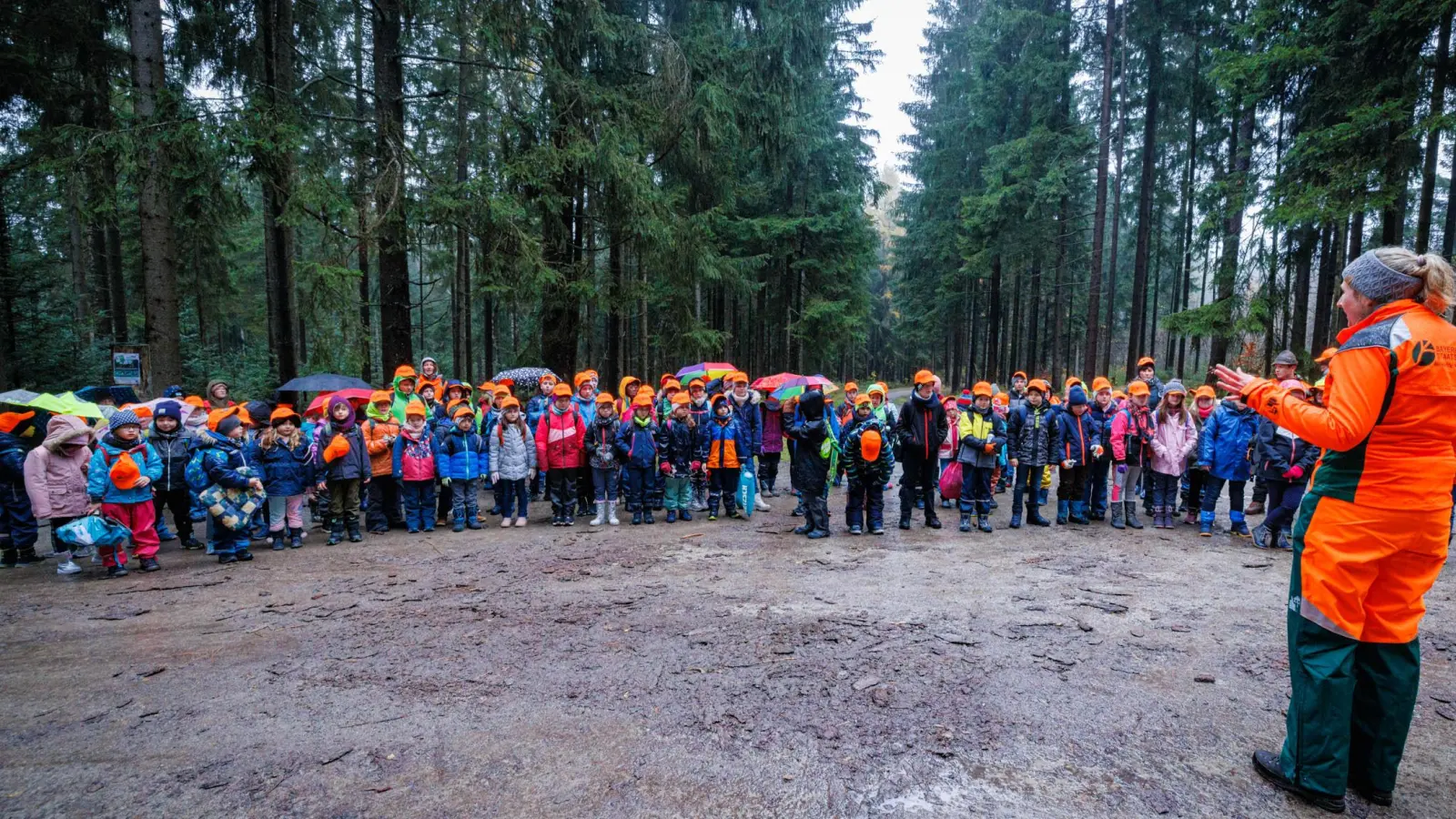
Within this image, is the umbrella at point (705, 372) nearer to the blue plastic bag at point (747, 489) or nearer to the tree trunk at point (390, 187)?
the blue plastic bag at point (747, 489)

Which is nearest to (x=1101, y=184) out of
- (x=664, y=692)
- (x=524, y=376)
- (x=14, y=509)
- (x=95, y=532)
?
(x=524, y=376)

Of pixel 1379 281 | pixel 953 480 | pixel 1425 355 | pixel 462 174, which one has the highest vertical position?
pixel 462 174

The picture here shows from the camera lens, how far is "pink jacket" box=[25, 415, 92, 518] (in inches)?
261

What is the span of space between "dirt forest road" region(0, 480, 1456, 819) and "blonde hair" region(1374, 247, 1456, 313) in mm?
2268

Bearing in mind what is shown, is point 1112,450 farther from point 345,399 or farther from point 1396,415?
point 345,399

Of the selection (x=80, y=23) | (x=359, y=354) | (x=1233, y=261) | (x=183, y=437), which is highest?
(x=80, y=23)

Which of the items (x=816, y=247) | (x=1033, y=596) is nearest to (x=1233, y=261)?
(x=816, y=247)

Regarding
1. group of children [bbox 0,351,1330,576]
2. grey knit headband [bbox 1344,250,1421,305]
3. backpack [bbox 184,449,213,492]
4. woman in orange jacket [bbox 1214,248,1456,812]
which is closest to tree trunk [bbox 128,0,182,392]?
group of children [bbox 0,351,1330,576]

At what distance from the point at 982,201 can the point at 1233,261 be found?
7.69m

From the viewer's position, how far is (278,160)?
8977mm

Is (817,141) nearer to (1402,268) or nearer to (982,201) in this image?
Result: (982,201)

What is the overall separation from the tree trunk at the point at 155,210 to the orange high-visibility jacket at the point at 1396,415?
1197cm

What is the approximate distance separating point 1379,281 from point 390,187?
11320mm

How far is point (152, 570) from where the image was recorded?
6.66 metres
